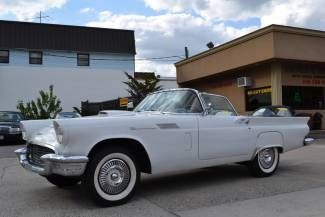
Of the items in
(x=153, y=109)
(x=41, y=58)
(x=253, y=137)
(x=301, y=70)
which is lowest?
(x=253, y=137)

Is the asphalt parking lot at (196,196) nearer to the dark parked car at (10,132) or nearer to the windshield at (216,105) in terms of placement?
the windshield at (216,105)

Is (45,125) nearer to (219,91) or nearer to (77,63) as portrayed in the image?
(219,91)

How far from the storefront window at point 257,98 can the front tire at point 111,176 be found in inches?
665

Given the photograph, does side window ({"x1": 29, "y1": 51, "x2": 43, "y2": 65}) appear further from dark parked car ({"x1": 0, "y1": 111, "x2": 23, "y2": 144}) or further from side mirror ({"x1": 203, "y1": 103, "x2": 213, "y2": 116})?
side mirror ({"x1": 203, "y1": 103, "x2": 213, "y2": 116})

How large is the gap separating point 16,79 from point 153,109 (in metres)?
28.3

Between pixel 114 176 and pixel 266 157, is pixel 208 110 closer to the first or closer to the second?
pixel 266 157

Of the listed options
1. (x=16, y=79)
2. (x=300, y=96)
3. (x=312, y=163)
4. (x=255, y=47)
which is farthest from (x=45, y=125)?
(x=16, y=79)

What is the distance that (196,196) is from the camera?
21.8ft

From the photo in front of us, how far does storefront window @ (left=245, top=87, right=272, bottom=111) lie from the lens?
73.6ft

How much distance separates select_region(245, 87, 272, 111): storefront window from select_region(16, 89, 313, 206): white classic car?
13951 millimetres

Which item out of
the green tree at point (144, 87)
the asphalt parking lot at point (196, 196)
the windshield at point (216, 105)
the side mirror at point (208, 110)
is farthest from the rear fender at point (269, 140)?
the green tree at point (144, 87)

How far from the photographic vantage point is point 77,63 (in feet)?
117

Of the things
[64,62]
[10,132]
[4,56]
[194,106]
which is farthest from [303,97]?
[4,56]

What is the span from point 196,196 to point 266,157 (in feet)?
7.49
